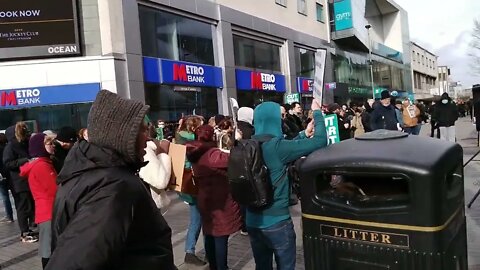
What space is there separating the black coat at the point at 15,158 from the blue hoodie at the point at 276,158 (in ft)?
15.2

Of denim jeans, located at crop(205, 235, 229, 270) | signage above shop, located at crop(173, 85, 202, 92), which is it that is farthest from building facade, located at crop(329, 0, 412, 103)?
denim jeans, located at crop(205, 235, 229, 270)

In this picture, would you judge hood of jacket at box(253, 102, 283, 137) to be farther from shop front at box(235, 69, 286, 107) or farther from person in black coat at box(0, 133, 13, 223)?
shop front at box(235, 69, 286, 107)

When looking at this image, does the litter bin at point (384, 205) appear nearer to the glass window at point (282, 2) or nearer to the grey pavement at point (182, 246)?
the grey pavement at point (182, 246)

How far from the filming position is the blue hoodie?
355 cm

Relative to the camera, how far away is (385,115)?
31.2 ft

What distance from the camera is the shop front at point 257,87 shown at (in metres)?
23.3

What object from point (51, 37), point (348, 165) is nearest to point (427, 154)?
point (348, 165)

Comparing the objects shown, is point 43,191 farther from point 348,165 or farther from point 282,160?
point 348,165

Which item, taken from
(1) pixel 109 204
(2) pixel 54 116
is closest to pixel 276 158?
(1) pixel 109 204

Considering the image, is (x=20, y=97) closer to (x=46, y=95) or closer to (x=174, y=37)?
(x=46, y=95)

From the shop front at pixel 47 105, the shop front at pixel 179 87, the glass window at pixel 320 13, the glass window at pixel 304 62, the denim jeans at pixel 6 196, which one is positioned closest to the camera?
the denim jeans at pixel 6 196

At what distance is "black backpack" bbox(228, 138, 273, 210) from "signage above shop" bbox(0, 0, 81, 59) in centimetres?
1430

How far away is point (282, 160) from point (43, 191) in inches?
113

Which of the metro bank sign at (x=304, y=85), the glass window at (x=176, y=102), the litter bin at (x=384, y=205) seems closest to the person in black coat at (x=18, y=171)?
the litter bin at (x=384, y=205)
